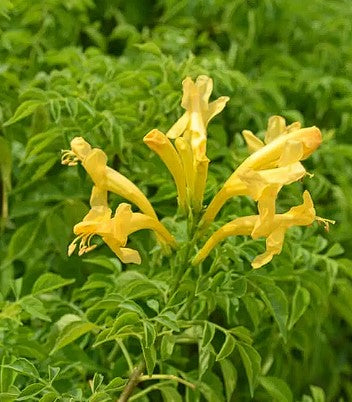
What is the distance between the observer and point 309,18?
246 cm

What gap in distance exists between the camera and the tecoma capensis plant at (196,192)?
4.20 feet

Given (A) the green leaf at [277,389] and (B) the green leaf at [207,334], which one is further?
(A) the green leaf at [277,389]

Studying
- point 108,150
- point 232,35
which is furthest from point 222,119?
point 108,150

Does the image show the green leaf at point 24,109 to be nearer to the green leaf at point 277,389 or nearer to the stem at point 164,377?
the stem at point 164,377

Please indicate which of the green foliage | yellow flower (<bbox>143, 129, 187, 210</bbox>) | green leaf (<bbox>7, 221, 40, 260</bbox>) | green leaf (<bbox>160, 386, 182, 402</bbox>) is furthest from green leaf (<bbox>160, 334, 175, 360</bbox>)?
green leaf (<bbox>7, 221, 40, 260</bbox>)

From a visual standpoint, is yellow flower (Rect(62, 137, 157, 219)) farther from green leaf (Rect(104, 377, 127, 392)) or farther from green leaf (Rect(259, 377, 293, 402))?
green leaf (Rect(259, 377, 293, 402))

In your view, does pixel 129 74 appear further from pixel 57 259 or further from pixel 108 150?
pixel 57 259

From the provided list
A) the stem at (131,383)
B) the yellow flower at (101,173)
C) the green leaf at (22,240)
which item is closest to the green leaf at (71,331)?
the stem at (131,383)

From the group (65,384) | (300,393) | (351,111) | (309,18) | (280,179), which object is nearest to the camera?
(280,179)

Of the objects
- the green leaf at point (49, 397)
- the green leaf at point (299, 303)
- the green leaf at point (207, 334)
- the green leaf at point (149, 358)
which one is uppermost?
the green leaf at point (149, 358)

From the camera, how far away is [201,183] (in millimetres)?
1366

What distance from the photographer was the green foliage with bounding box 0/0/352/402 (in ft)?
4.74

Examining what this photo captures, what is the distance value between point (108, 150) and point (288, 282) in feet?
1.43

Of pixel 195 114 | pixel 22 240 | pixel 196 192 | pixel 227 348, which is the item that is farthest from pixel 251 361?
pixel 22 240
